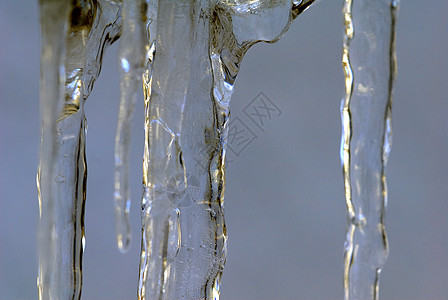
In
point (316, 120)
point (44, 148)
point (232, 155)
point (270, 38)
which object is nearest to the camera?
point (44, 148)

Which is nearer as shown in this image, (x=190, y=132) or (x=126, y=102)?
(x=126, y=102)

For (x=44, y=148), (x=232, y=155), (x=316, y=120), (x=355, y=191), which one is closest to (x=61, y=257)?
(x=44, y=148)

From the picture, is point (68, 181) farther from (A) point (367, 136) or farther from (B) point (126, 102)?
(A) point (367, 136)

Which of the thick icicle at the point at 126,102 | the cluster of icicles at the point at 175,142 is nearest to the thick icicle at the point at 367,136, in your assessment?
the cluster of icicles at the point at 175,142

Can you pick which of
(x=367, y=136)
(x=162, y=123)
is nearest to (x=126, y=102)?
(x=162, y=123)

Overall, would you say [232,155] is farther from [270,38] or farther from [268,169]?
[270,38]

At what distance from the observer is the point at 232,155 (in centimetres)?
170

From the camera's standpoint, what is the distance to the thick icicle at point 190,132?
517 mm

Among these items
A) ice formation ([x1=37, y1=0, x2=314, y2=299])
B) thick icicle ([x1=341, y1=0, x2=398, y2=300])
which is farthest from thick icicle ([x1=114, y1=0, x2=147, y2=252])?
thick icicle ([x1=341, y1=0, x2=398, y2=300])

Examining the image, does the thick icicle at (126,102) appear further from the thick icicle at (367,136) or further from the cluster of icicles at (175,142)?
the thick icicle at (367,136)

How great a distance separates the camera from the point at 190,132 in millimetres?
555

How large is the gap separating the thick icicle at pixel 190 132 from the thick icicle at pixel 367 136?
6cm

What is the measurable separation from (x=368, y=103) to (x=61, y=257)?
0.27m

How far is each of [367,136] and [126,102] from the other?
0.67 ft
